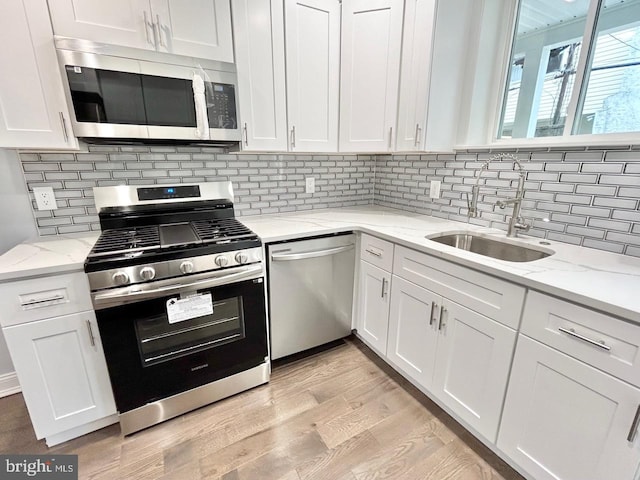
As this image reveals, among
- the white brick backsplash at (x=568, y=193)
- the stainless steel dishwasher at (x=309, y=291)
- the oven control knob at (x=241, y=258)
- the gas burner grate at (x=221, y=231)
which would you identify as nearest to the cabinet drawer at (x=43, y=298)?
the gas burner grate at (x=221, y=231)

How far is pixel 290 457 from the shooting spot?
1416 mm

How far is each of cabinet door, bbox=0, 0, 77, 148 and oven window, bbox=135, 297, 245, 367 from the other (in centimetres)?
97

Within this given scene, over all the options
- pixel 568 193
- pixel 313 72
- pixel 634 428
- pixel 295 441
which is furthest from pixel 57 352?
pixel 568 193

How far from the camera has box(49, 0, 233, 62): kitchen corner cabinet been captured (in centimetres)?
134

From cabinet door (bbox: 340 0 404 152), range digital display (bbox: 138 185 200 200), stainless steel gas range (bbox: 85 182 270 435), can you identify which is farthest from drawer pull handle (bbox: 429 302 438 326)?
range digital display (bbox: 138 185 200 200)

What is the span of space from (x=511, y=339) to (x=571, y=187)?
87 cm

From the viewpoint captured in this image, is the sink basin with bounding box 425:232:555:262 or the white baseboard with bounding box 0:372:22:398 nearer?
the sink basin with bounding box 425:232:555:262

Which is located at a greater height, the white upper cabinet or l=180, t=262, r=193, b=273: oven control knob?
the white upper cabinet

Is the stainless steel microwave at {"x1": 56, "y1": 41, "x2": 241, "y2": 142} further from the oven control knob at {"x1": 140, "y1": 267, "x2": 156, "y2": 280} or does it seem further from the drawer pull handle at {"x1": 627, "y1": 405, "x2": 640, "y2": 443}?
the drawer pull handle at {"x1": 627, "y1": 405, "x2": 640, "y2": 443}

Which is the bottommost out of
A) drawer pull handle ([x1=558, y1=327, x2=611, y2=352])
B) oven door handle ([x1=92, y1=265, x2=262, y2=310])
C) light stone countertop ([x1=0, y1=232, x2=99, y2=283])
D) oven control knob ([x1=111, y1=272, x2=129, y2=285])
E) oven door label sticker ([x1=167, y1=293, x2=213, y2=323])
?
oven door label sticker ([x1=167, y1=293, x2=213, y2=323])

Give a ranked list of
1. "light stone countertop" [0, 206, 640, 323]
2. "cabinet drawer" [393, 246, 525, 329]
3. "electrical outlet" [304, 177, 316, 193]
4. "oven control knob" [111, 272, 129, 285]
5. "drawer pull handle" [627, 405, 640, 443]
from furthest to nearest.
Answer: "electrical outlet" [304, 177, 316, 193]
"oven control knob" [111, 272, 129, 285]
"cabinet drawer" [393, 246, 525, 329]
"light stone countertop" [0, 206, 640, 323]
"drawer pull handle" [627, 405, 640, 443]

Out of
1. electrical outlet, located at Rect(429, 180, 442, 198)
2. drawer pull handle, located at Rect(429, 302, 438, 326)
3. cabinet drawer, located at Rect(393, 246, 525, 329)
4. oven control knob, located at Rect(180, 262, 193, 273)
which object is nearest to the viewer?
cabinet drawer, located at Rect(393, 246, 525, 329)

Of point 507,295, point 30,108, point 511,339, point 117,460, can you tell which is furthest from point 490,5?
point 117,460

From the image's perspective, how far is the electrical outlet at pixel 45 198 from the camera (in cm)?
163
